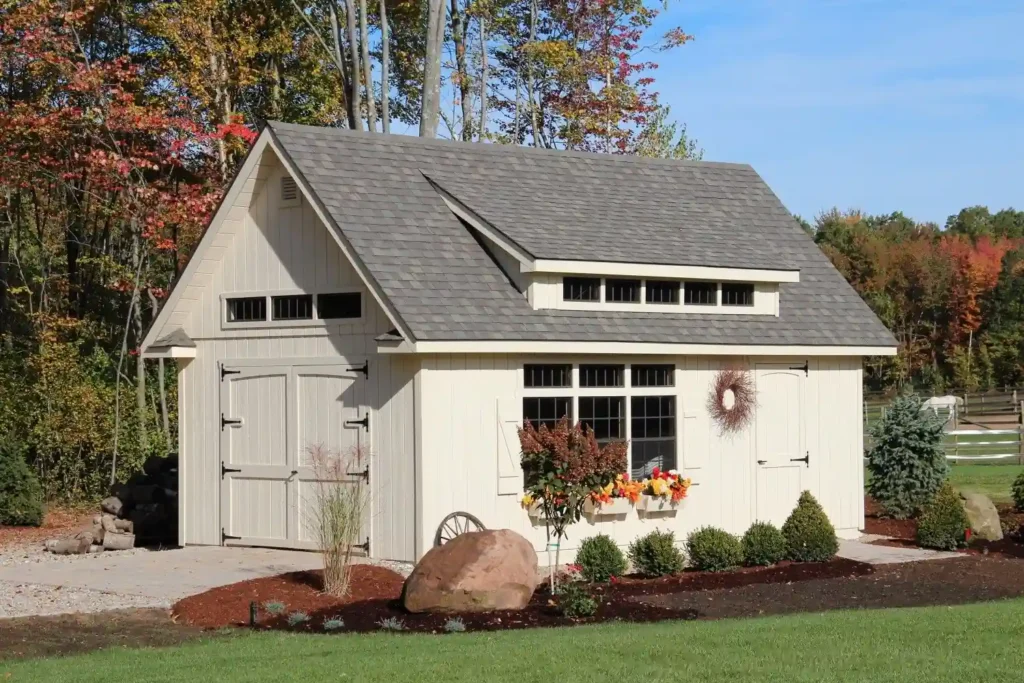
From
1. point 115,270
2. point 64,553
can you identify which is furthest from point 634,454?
point 115,270

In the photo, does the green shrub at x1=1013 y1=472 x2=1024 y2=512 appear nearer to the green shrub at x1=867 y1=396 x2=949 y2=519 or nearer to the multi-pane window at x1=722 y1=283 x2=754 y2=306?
the green shrub at x1=867 y1=396 x2=949 y2=519

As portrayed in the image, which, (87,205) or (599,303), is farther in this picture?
(87,205)

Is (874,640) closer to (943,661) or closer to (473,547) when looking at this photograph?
(943,661)

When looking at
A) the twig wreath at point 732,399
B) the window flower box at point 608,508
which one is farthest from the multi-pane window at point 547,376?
the twig wreath at point 732,399

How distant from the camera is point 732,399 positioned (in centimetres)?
1839

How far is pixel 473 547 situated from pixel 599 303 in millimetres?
4888

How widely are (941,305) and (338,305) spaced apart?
48.6m

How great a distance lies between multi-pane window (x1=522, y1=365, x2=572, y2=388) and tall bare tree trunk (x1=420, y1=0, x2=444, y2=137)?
11.4m

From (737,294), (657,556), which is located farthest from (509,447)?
(737,294)

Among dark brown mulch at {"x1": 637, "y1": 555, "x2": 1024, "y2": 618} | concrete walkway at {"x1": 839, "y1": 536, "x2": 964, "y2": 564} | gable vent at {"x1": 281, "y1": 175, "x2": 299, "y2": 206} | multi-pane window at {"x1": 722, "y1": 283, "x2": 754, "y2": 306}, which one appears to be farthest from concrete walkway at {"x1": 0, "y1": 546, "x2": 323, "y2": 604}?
concrete walkway at {"x1": 839, "y1": 536, "x2": 964, "y2": 564}

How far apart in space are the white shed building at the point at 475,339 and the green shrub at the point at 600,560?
1000 millimetres

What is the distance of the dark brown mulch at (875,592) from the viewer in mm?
14086

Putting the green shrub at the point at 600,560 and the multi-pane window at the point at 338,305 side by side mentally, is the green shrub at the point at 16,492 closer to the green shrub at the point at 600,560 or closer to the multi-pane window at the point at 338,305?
the multi-pane window at the point at 338,305

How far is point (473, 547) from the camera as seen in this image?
1353 centimetres
